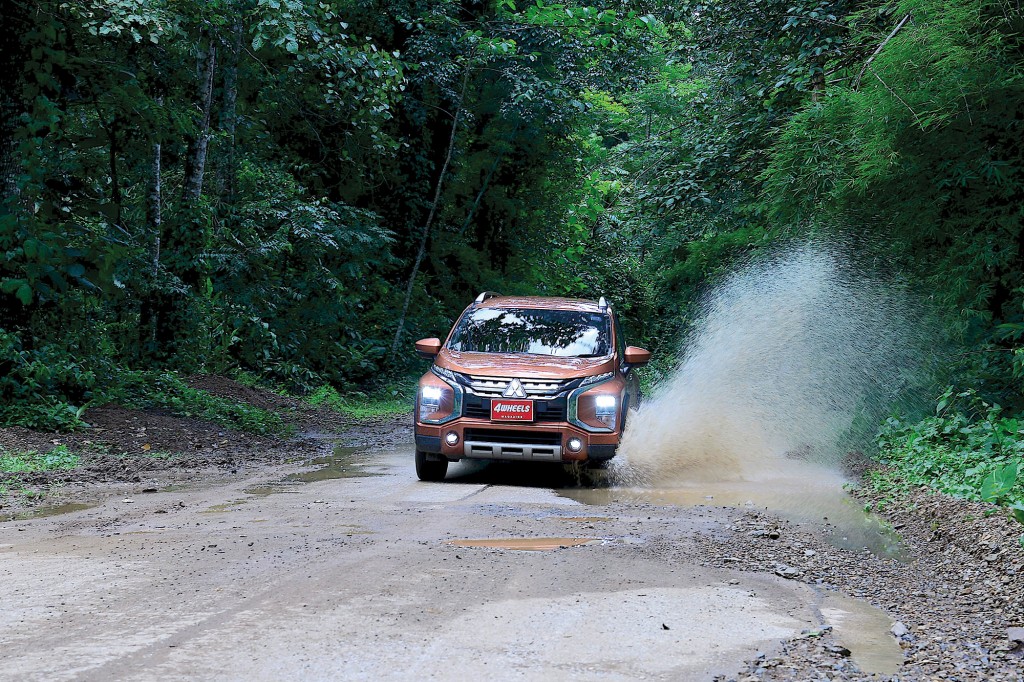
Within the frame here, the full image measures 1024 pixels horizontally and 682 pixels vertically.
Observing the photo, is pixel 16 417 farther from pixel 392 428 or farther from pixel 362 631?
pixel 362 631

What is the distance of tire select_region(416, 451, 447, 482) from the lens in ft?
37.9

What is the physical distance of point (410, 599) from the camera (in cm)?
591

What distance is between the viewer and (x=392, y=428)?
19.1 m

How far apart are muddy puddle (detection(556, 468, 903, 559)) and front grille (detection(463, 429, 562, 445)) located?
537mm

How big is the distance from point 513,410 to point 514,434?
0.86 feet

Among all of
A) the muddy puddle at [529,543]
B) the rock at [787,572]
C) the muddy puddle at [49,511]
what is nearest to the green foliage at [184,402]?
the muddy puddle at [49,511]

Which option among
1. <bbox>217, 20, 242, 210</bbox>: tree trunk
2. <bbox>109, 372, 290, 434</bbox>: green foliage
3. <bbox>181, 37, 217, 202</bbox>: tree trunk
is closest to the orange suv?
<bbox>109, 372, 290, 434</bbox>: green foliage

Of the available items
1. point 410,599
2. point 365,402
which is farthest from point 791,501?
point 365,402

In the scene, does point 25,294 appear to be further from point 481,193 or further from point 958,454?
point 481,193

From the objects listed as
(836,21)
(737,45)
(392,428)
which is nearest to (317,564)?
(392,428)

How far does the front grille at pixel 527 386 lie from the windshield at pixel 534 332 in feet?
3.16

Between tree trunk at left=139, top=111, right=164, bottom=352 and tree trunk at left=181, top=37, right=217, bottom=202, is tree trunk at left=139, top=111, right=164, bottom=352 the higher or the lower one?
the lower one

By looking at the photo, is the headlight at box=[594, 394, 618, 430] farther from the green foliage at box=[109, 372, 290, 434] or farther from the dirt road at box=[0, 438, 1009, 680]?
the green foliage at box=[109, 372, 290, 434]

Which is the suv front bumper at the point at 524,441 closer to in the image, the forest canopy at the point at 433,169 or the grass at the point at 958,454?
the grass at the point at 958,454
